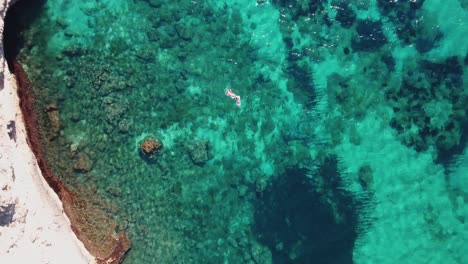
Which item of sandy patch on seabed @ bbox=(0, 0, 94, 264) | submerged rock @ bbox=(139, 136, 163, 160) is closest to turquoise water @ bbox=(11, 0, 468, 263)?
submerged rock @ bbox=(139, 136, 163, 160)

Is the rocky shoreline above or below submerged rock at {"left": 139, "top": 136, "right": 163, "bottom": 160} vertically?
below

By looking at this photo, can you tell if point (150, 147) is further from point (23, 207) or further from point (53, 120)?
point (23, 207)

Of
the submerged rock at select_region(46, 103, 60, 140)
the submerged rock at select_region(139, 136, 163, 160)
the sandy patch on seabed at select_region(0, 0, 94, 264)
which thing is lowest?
the sandy patch on seabed at select_region(0, 0, 94, 264)

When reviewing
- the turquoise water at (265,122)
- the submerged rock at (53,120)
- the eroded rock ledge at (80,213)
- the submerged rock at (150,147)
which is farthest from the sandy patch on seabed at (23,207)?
the submerged rock at (150,147)

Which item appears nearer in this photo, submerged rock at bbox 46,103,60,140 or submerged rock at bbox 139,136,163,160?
submerged rock at bbox 46,103,60,140

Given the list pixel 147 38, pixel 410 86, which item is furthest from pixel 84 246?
pixel 410 86

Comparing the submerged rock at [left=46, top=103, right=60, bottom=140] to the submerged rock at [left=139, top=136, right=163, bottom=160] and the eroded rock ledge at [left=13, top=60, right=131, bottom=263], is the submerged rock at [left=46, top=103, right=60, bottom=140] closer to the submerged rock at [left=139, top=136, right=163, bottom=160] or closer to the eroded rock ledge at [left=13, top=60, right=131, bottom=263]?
the eroded rock ledge at [left=13, top=60, right=131, bottom=263]

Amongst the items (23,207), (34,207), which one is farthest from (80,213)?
(23,207)

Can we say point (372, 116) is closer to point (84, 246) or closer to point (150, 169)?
point (150, 169)

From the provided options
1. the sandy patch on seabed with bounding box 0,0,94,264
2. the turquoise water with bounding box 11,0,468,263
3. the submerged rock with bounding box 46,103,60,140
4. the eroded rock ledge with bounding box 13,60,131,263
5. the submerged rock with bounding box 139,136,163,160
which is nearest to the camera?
the sandy patch on seabed with bounding box 0,0,94,264
